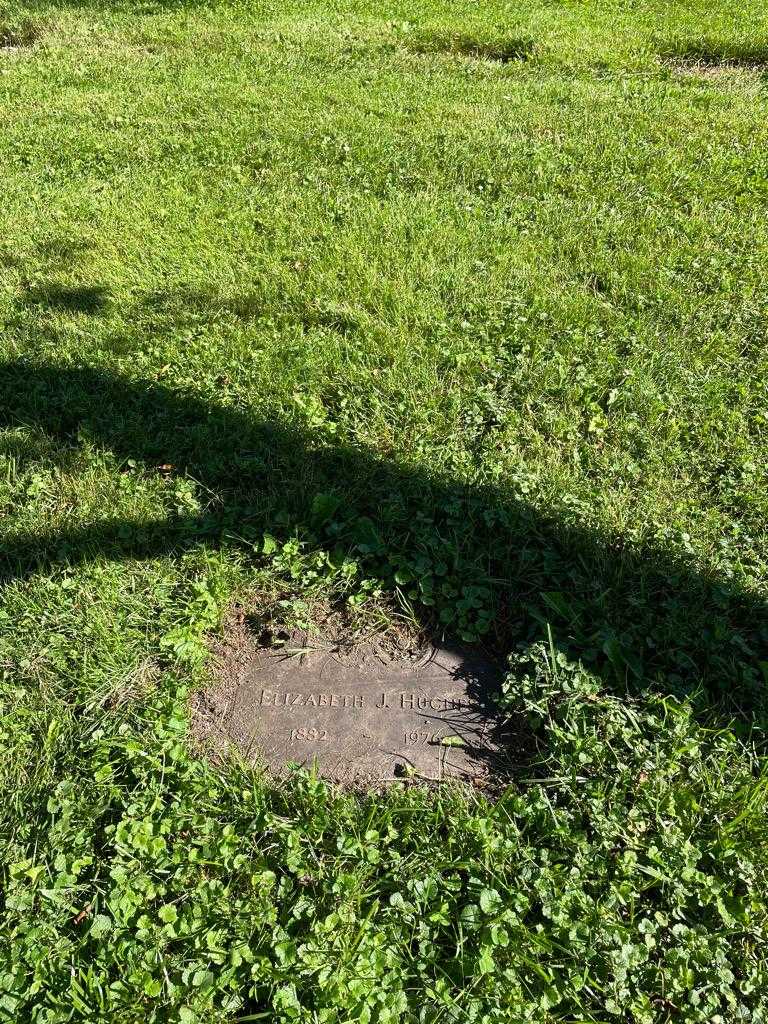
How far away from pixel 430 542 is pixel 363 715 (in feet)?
2.95

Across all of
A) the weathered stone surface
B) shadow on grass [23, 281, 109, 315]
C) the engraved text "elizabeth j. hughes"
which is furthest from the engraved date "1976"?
shadow on grass [23, 281, 109, 315]

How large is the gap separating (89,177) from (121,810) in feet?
20.7

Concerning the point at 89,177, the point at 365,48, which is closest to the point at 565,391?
the point at 89,177

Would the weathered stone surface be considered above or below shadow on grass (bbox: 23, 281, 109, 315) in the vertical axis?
below

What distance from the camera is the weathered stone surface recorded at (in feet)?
9.57

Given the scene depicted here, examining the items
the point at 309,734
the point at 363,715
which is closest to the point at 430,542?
the point at 363,715

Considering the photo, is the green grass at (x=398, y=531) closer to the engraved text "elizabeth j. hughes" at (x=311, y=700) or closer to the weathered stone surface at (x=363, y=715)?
the weathered stone surface at (x=363, y=715)

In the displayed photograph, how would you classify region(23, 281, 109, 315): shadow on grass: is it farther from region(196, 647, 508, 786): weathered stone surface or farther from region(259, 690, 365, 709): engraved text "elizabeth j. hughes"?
region(259, 690, 365, 709): engraved text "elizabeth j. hughes"

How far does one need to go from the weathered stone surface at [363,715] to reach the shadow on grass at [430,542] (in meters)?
0.28

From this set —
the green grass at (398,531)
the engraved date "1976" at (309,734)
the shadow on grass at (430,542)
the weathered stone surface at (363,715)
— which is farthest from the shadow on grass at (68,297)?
the engraved date "1976" at (309,734)

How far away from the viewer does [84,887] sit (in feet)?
8.30

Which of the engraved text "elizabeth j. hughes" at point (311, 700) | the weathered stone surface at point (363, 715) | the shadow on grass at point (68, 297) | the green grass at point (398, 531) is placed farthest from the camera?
the shadow on grass at point (68, 297)

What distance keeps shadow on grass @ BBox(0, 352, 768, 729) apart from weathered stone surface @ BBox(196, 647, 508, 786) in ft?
0.92

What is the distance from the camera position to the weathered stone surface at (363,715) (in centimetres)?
292
